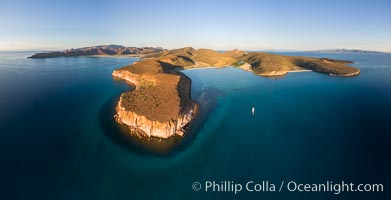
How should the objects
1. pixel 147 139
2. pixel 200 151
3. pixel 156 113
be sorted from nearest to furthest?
pixel 200 151
pixel 147 139
pixel 156 113

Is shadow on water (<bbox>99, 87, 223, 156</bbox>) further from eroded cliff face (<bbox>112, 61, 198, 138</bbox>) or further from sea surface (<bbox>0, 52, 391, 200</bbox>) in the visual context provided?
eroded cliff face (<bbox>112, 61, 198, 138</bbox>)

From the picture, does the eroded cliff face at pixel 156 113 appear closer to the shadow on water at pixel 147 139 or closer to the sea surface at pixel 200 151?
the shadow on water at pixel 147 139

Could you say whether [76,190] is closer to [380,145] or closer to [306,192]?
[306,192]

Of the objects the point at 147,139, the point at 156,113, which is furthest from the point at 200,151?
the point at 156,113

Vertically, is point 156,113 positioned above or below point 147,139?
above

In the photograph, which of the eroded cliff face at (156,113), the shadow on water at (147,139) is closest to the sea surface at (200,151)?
the shadow on water at (147,139)

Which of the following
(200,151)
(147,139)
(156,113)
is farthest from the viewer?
(156,113)

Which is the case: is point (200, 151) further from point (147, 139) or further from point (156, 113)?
point (156, 113)

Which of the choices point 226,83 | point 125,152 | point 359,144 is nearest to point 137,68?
point 226,83
